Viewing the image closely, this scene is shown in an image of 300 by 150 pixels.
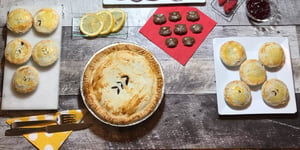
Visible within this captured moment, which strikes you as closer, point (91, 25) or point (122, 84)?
point (122, 84)

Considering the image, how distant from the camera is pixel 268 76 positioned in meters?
1.72

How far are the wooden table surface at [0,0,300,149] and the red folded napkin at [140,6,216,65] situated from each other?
26 mm

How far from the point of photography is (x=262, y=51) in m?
1.72

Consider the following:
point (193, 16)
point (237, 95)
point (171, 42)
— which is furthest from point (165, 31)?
point (237, 95)

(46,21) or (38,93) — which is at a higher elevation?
(46,21)

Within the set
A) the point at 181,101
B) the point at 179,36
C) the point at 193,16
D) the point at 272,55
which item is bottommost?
the point at 181,101

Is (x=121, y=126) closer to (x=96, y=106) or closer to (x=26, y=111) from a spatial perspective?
(x=96, y=106)

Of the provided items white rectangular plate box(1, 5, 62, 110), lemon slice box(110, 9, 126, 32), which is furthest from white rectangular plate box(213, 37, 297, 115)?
white rectangular plate box(1, 5, 62, 110)

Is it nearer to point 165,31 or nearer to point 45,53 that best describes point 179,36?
point 165,31

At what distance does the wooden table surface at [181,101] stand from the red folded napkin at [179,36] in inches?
1.0

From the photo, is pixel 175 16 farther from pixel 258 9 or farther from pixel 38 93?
pixel 38 93

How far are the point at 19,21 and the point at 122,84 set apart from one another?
64cm

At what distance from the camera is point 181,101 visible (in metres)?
1.73

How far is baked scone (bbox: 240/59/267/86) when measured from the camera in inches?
65.8
